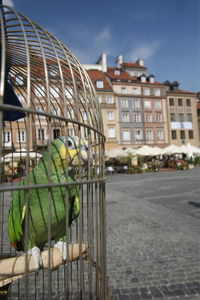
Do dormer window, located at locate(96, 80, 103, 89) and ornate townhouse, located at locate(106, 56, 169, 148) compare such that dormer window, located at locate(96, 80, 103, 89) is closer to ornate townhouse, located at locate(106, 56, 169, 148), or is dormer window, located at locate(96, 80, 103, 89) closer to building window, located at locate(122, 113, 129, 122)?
ornate townhouse, located at locate(106, 56, 169, 148)

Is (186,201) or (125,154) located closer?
(186,201)

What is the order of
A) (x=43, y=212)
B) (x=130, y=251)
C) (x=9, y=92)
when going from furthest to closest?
(x=130, y=251) < (x=9, y=92) < (x=43, y=212)

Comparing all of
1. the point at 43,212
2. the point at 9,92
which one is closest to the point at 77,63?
the point at 9,92

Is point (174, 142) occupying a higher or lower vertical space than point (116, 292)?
higher

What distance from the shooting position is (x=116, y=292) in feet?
8.31

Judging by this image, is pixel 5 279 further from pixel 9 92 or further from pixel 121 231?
pixel 121 231

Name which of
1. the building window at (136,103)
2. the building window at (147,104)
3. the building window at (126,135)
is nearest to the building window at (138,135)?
the building window at (126,135)

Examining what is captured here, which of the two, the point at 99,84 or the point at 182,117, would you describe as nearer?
the point at 99,84

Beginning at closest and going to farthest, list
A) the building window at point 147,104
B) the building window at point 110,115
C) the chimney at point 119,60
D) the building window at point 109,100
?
1. the building window at point 109,100
2. the building window at point 110,115
3. the building window at point 147,104
4. the chimney at point 119,60

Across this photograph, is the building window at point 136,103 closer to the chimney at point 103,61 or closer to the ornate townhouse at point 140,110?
the ornate townhouse at point 140,110

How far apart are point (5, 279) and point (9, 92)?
4.36 feet

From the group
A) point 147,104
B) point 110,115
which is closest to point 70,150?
point 110,115

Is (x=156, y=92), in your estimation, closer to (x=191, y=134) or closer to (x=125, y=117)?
(x=125, y=117)

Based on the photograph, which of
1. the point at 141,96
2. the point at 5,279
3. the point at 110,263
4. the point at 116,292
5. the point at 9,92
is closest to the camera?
the point at 5,279
